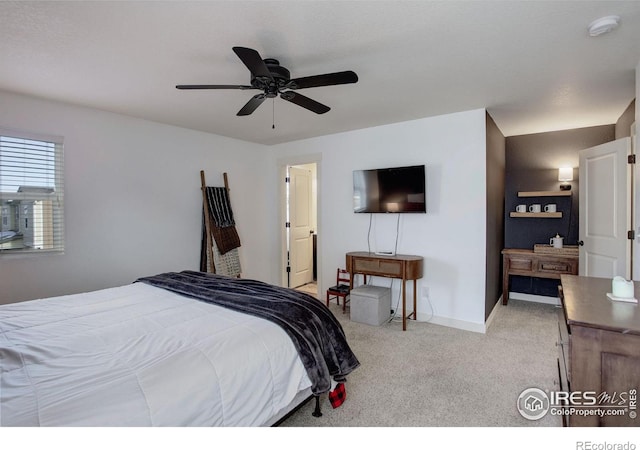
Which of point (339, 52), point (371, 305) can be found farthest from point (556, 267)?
point (339, 52)

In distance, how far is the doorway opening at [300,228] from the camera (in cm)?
541

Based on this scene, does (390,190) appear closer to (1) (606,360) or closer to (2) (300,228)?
(2) (300,228)

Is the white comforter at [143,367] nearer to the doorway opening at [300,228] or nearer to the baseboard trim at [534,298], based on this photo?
the doorway opening at [300,228]

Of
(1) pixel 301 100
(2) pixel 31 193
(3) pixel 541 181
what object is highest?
(1) pixel 301 100

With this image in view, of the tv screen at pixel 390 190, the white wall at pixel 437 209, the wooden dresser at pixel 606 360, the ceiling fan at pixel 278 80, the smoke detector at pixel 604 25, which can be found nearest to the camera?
the wooden dresser at pixel 606 360

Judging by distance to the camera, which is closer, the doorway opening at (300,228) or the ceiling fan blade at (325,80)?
the ceiling fan blade at (325,80)

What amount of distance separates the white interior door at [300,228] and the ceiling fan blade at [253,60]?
343 cm

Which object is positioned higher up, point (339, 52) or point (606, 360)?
point (339, 52)

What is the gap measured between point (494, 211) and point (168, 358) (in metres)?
4.02

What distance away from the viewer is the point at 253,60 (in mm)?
1785

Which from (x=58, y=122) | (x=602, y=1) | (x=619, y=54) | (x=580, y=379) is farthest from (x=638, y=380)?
(x=58, y=122)

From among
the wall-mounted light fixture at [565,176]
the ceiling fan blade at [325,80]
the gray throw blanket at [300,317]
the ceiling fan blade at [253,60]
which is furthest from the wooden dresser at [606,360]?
the wall-mounted light fixture at [565,176]

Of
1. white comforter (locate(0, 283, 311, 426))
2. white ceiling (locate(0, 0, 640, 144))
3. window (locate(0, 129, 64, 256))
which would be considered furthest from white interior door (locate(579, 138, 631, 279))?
window (locate(0, 129, 64, 256))

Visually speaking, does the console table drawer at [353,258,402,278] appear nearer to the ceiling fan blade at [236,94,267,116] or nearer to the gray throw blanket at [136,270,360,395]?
the gray throw blanket at [136,270,360,395]
